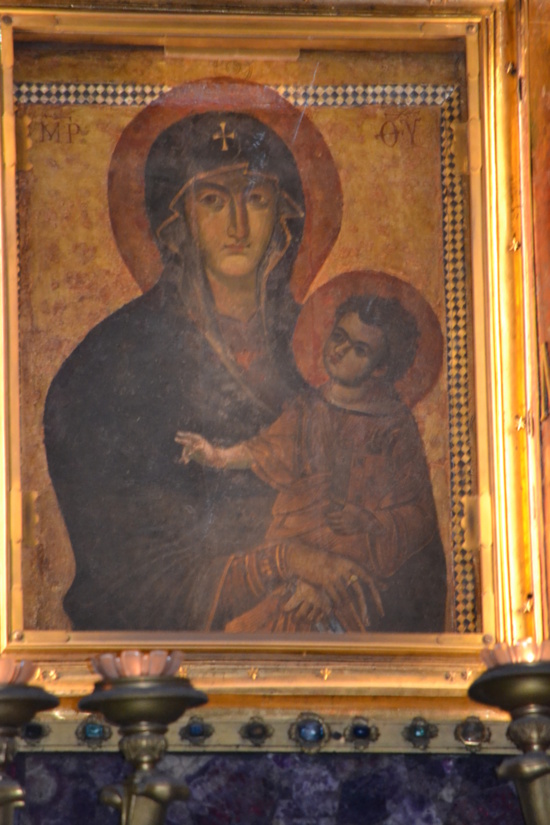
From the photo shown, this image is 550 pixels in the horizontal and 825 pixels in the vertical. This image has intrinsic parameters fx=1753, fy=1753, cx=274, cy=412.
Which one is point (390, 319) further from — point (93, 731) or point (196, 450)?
point (93, 731)

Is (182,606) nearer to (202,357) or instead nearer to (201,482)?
(201,482)

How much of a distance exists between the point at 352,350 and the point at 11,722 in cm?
232

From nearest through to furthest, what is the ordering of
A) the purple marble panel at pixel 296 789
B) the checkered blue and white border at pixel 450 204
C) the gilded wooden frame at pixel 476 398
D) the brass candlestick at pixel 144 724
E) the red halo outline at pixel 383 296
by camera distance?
the brass candlestick at pixel 144 724, the purple marble panel at pixel 296 789, the gilded wooden frame at pixel 476 398, the checkered blue and white border at pixel 450 204, the red halo outline at pixel 383 296

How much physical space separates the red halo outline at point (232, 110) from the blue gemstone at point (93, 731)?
1.81 m

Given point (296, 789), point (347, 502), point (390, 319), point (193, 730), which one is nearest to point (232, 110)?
point (390, 319)

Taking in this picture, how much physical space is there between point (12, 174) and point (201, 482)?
1.48 meters

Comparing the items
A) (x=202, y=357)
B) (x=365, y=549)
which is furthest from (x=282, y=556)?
(x=202, y=357)

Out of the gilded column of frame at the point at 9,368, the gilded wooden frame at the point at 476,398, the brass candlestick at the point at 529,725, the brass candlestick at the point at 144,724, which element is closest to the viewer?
the brass candlestick at the point at 529,725

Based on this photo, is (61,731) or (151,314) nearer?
(61,731)

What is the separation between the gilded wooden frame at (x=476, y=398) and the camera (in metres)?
6.74

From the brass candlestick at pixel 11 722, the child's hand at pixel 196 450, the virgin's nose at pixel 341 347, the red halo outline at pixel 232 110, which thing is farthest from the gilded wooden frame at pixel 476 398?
the brass candlestick at pixel 11 722

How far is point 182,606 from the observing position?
689 cm

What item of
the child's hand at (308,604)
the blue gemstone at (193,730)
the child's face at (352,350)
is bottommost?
the blue gemstone at (193,730)

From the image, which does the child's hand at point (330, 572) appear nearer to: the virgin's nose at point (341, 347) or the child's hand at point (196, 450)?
the child's hand at point (196, 450)
